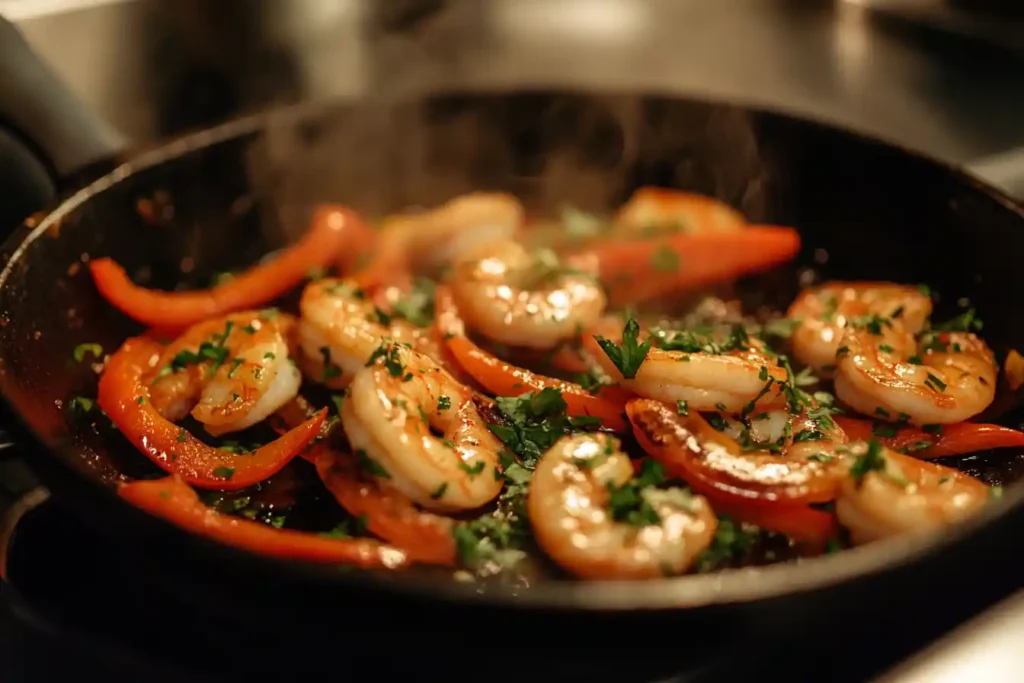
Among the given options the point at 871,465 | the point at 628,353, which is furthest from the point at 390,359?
the point at 871,465

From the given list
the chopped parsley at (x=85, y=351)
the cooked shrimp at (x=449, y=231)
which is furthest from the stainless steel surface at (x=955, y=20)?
the chopped parsley at (x=85, y=351)

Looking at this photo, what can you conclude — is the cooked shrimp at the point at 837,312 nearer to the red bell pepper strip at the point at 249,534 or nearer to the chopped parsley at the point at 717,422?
the chopped parsley at the point at 717,422

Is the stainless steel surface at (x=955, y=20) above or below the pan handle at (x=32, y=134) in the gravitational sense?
below

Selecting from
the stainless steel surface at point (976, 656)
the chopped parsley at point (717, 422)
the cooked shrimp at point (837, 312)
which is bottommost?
the stainless steel surface at point (976, 656)

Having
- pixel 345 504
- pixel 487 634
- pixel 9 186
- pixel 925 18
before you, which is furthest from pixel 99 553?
pixel 925 18

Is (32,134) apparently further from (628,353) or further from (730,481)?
(730,481)

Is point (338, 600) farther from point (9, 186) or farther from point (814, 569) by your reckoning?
point (9, 186)

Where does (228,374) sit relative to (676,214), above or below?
above

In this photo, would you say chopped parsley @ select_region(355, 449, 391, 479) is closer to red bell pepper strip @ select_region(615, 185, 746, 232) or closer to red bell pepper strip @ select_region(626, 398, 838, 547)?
red bell pepper strip @ select_region(626, 398, 838, 547)
